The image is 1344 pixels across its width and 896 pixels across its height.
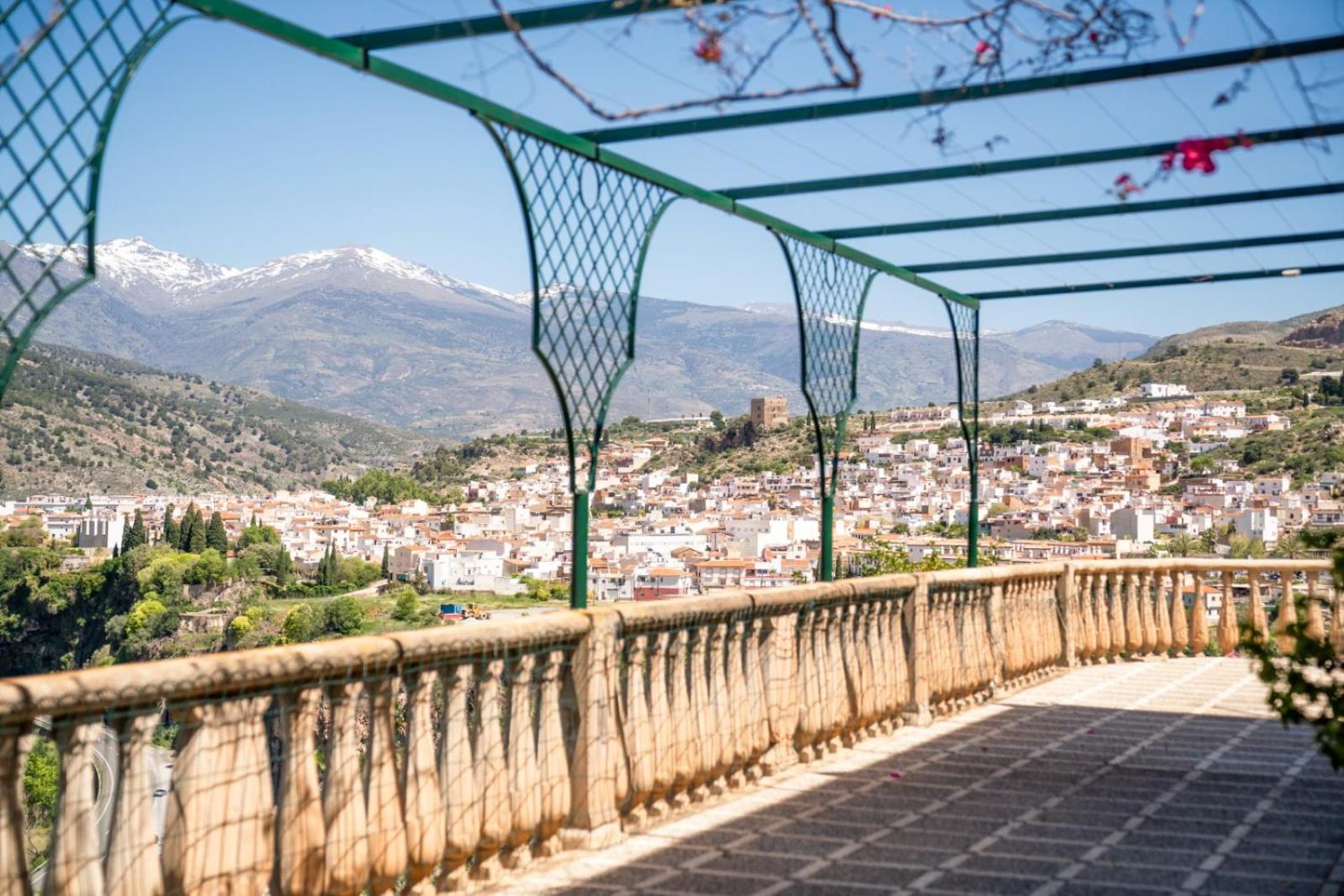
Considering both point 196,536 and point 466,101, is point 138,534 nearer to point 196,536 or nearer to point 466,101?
point 196,536

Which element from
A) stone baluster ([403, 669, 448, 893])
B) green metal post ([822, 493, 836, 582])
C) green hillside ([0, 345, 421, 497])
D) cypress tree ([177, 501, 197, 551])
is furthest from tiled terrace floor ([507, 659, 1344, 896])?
cypress tree ([177, 501, 197, 551])

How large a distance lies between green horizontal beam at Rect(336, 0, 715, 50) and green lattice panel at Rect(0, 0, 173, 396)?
2.39 ft

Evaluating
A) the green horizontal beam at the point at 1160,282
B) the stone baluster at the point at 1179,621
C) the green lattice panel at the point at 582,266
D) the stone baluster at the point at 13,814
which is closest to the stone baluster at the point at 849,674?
the green lattice panel at the point at 582,266

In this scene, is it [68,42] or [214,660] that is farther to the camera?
[68,42]

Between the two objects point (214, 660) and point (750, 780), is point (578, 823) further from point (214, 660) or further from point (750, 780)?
point (214, 660)

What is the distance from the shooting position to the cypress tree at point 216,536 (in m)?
83.2

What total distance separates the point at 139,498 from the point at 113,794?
99957 millimetres

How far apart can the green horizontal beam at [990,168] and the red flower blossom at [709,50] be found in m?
2.98

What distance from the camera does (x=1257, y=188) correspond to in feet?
21.3

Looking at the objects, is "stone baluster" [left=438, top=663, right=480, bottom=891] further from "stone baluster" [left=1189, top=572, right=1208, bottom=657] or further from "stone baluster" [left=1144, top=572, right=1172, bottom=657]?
"stone baluster" [left=1189, top=572, right=1208, bottom=657]

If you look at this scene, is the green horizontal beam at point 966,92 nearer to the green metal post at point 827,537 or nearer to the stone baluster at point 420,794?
the stone baluster at point 420,794

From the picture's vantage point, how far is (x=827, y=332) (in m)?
8.10

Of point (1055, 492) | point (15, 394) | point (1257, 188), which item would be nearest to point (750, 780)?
point (1257, 188)

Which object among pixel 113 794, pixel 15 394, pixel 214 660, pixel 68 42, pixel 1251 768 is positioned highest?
pixel 15 394
